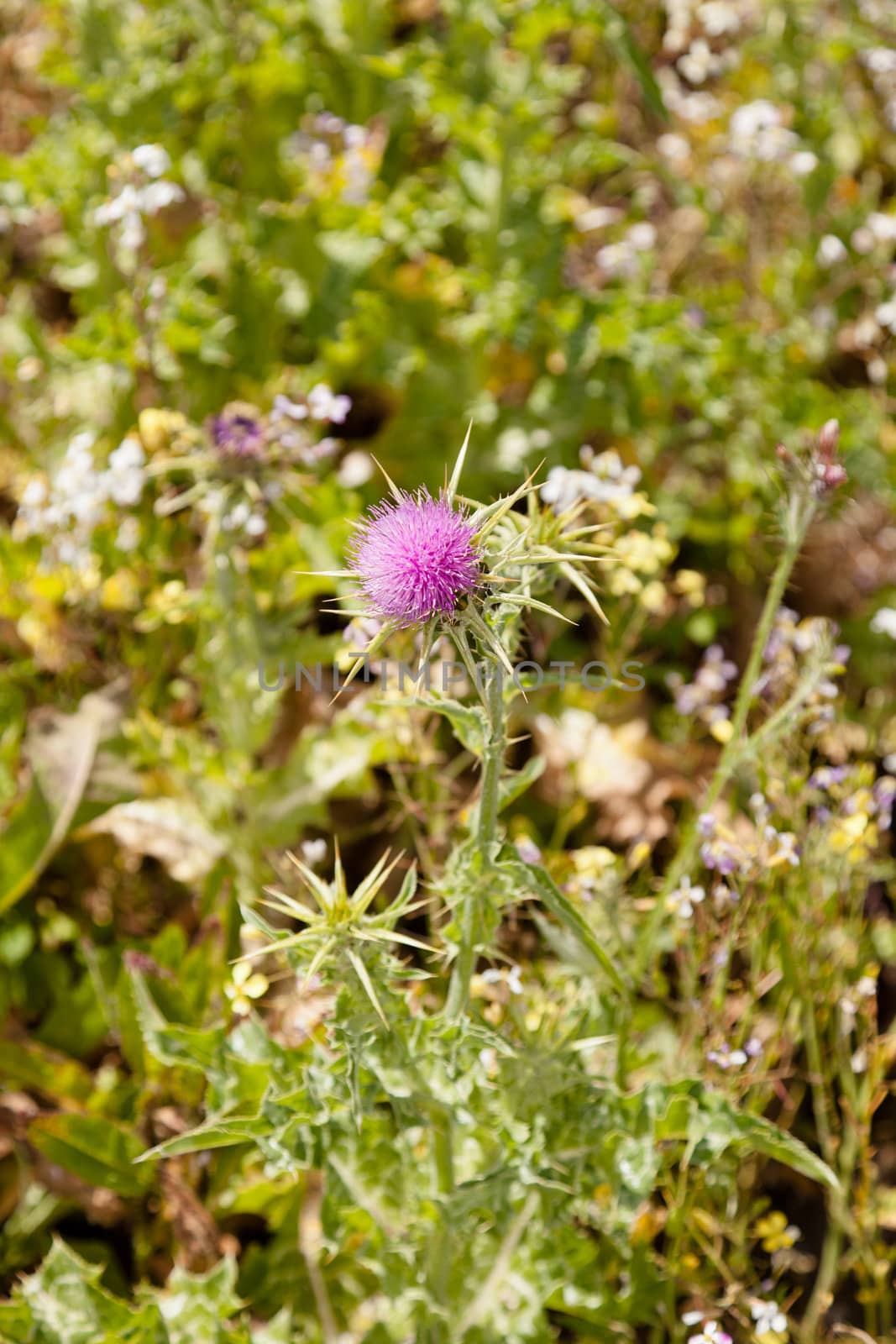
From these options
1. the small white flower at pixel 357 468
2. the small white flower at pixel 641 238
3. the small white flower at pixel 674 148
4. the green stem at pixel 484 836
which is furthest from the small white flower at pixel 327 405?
the small white flower at pixel 674 148

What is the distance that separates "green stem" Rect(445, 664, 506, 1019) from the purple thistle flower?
15cm

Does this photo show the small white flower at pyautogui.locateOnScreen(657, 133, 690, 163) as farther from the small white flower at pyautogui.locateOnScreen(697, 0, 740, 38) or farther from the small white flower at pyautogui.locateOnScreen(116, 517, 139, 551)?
the small white flower at pyautogui.locateOnScreen(116, 517, 139, 551)

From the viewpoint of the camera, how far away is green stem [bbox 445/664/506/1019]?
1.74m

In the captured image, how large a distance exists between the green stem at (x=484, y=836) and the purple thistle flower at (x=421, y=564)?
0.48 feet

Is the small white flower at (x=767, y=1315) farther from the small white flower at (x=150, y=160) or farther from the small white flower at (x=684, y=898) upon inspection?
the small white flower at (x=150, y=160)

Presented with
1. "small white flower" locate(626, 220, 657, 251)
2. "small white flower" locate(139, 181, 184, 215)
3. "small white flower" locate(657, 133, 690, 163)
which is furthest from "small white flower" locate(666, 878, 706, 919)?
"small white flower" locate(657, 133, 690, 163)

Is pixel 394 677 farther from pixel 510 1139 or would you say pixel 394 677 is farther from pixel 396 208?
pixel 396 208

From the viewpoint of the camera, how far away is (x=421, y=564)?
1.53 meters

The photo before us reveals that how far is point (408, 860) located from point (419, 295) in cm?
182

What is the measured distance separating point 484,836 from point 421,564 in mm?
512

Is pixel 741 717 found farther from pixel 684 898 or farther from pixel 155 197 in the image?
pixel 155 197

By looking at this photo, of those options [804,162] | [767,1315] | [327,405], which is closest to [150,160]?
[327,405]

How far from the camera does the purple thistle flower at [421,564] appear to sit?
1.53 meters

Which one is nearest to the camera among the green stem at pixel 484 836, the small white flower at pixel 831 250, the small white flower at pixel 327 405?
the green stem at pixel 484 836
